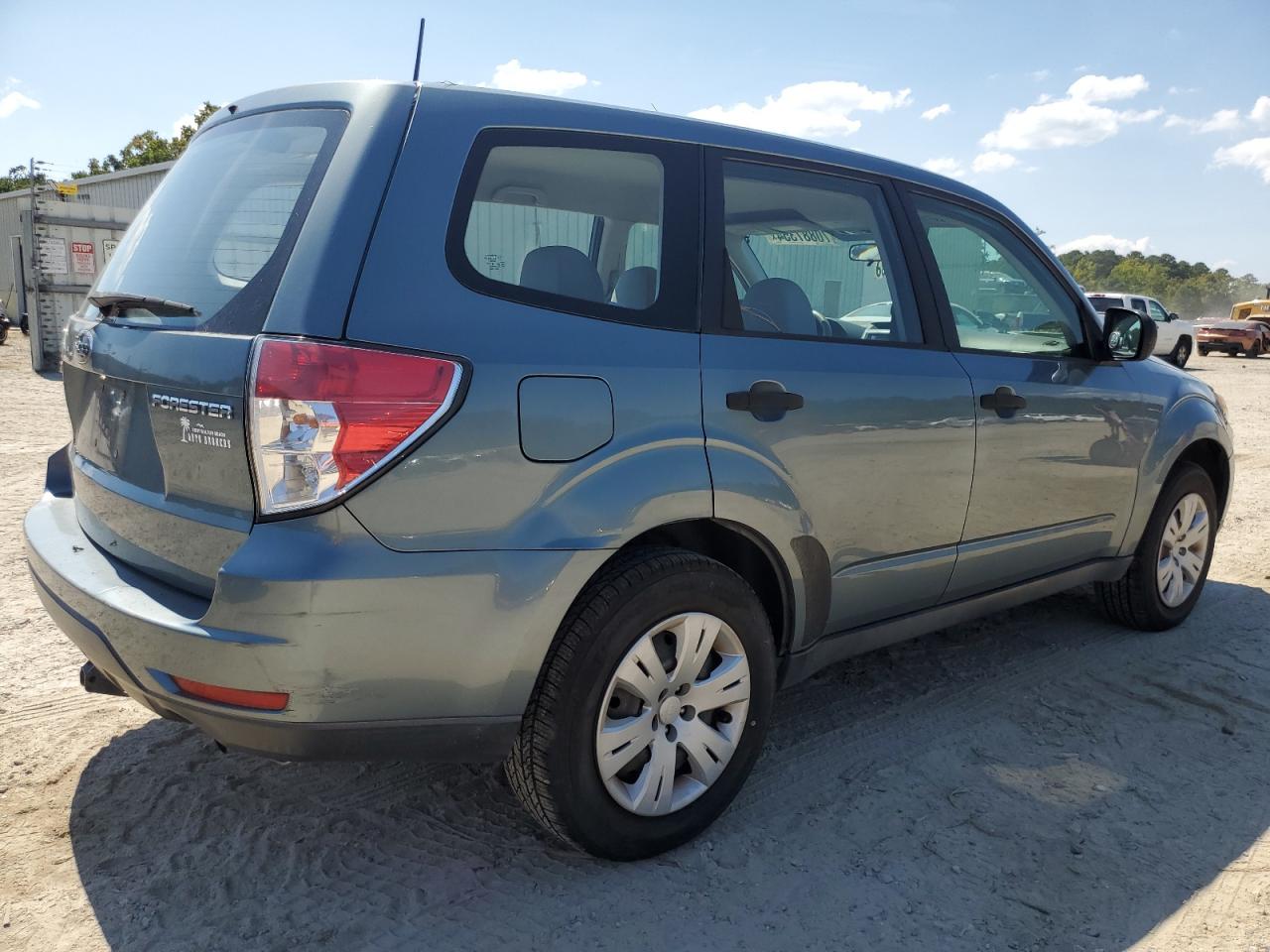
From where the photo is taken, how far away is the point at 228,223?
2.44 meters

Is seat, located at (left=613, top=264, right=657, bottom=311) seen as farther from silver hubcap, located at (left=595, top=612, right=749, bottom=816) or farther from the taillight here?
silver hubcap, located at (left=595, top=612, right=749, bottom=816)

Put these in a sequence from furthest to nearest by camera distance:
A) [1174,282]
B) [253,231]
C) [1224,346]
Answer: [1174,282], [1224,346], [253,231]

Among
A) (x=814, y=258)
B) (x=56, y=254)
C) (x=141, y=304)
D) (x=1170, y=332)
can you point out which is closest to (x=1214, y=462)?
(x=814, y=258)

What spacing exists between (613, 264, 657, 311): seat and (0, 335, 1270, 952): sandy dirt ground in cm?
147

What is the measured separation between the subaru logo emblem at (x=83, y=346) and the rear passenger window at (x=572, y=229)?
110cm

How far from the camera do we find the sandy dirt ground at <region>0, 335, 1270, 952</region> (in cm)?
238

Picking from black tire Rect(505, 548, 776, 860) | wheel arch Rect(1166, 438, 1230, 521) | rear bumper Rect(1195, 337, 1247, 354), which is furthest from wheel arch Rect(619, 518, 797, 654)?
rear bumper Rect(1195, 337, 1247, 354)

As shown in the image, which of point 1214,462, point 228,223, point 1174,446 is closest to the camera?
point 228,223

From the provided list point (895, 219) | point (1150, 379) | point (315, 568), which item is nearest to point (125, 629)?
point (315, 568)

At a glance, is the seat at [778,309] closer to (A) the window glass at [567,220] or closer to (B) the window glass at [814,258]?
(B) the window glass at [814,258]

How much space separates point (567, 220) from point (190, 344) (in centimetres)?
97

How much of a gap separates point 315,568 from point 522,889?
105cm

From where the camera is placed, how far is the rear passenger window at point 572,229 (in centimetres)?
231

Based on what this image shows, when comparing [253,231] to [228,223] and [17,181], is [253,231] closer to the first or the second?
[228,223]
